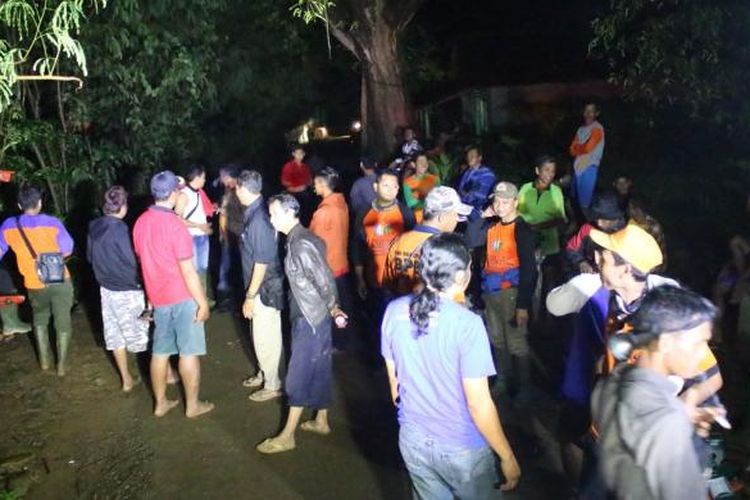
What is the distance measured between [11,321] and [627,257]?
707cm

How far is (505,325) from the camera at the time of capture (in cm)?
557

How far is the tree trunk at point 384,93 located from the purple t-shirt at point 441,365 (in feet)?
36.2

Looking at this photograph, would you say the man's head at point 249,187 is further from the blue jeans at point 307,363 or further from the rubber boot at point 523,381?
Answer: the rubber boot at point 523,381

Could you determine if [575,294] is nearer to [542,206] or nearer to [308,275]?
[308,275]

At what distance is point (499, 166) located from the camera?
12.8 m

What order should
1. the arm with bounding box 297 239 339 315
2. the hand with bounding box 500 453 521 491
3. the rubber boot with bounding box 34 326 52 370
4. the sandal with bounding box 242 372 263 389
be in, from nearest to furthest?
the hand with bounding box 500 453 521 491
the arm with bounding box 297 239 339 315
the sandal with bounding box 242 372 263 389
the rubber boot with bounding box 34 326 52 370

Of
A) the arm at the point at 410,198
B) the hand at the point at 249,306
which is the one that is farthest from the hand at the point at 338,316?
the arm at the point at 410,198

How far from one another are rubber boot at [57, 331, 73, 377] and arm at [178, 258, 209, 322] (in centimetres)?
197

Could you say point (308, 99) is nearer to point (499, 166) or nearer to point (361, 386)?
point (499, 166)

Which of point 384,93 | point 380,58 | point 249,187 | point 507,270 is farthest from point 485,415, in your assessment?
point 380,58

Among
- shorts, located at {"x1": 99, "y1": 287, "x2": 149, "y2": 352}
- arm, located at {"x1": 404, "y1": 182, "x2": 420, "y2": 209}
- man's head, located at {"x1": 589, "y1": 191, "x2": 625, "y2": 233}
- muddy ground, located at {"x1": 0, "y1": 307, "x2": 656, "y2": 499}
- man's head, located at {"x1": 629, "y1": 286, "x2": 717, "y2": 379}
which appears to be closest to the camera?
man's head, located at {"x1": 629, "y1": 286, "x2": 717, "y2": 379}

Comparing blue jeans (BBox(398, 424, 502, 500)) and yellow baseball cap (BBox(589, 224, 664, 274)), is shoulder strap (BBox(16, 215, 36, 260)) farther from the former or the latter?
yellow baseball cap (BBox(589, 224, 664, 274))

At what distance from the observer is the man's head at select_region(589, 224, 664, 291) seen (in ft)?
10.6

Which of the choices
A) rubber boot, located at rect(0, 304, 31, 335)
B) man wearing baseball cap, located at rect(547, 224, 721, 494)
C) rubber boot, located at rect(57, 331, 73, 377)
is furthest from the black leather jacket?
rubber boot, located at rect(0, 304, 31, 335)
